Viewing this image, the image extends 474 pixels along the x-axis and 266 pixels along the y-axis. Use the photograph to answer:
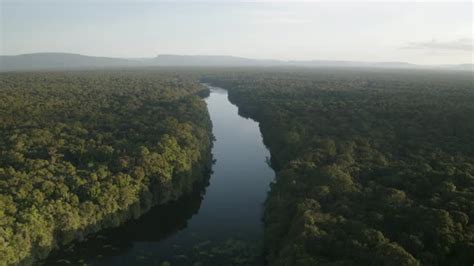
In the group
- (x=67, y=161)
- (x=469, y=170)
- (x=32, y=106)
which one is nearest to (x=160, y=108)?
(x=32, y=106)

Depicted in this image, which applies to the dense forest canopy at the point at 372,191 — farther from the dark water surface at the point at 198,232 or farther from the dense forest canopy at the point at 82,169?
the dense forest canopy at the point at 82,169

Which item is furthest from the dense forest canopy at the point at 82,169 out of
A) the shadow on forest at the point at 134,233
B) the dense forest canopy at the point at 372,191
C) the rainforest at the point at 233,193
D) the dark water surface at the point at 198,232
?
the dense forest canopy at the point at 372,191

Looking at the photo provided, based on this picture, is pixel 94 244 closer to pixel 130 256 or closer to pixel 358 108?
pixel 130 256

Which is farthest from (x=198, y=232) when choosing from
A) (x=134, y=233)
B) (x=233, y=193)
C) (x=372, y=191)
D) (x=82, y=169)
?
(x=372, y=191)

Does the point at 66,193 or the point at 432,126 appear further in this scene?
the point at 432,126

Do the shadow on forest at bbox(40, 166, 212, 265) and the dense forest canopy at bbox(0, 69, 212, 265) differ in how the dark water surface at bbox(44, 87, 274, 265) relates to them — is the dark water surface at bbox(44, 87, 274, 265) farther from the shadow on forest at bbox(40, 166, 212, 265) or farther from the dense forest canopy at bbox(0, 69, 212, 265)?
the dense forest canopy at bbox(0, 69, 212, 265)

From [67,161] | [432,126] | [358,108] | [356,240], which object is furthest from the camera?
[358,108]

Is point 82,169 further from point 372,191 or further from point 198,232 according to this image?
point 372,191
